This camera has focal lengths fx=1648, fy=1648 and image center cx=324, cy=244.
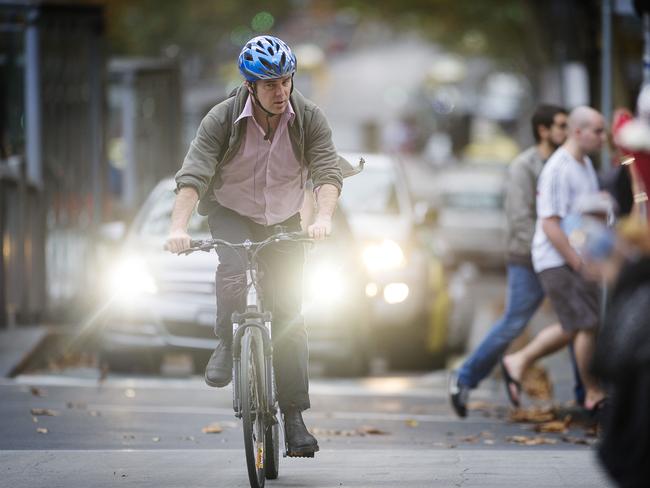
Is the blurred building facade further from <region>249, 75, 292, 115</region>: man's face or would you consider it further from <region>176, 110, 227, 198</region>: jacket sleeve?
<region>249, 75, 292, 115</region>: man's face

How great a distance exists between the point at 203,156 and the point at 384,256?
6727 mm

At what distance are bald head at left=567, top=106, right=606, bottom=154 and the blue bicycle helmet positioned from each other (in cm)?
292

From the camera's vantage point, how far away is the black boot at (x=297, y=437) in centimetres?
703

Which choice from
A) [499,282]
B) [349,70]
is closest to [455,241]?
[499,282]

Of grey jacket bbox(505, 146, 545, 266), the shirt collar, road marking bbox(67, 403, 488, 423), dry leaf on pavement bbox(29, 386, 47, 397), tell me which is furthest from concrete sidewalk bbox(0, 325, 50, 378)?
the shirt collar

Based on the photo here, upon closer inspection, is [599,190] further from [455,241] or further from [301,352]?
[455,241]

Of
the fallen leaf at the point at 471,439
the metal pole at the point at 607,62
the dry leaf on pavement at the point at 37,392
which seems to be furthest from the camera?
the metal pole at the point at 607,62

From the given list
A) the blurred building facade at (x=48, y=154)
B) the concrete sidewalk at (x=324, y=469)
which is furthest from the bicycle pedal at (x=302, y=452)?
the blurred building facade at (x=48, y=154)

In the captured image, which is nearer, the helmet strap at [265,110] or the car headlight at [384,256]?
the helmet strap at [265,110]

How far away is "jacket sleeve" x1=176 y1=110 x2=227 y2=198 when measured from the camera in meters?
6.98

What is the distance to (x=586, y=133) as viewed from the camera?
9367mm

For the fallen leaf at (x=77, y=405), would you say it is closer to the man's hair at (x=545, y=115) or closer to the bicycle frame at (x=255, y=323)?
the man's hair at (x=545, y=115)

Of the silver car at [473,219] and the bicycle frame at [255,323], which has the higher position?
the bicycle frame at [255,323]

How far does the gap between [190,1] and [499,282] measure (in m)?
24.6
